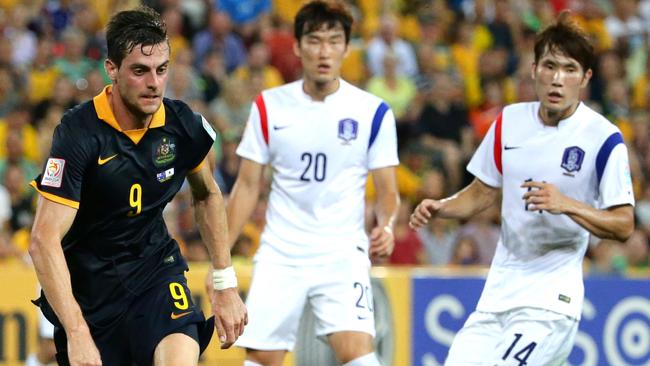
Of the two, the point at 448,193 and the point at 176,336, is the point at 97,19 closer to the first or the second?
the point at 448,193

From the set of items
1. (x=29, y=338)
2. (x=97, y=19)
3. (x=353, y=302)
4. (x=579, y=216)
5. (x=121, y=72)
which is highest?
(x=97, y=19)

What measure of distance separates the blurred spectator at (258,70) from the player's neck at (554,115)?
8116 millimetres

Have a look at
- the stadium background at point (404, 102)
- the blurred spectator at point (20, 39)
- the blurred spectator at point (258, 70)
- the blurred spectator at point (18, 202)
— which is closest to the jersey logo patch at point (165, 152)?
the stadium background at point (404, 102)

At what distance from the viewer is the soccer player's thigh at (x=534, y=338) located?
7.66 meters

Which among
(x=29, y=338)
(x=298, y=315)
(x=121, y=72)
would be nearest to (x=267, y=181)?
(x=29, y=338)

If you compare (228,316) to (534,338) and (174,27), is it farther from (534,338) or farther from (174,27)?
(174,27)

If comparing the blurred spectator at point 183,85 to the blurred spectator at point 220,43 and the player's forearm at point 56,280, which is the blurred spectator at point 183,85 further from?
the player's forearm at point 56,280

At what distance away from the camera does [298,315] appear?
891cm

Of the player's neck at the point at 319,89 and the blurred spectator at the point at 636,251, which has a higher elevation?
the player's neck at the point at 319,89

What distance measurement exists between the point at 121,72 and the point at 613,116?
12.5 metres

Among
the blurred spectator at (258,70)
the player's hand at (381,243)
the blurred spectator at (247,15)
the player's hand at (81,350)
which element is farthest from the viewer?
the blurred spectator at (247,15)

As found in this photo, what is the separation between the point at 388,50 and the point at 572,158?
31.5 ft

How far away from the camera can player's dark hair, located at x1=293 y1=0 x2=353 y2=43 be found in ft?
30.1

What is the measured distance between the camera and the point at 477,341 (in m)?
7.83
